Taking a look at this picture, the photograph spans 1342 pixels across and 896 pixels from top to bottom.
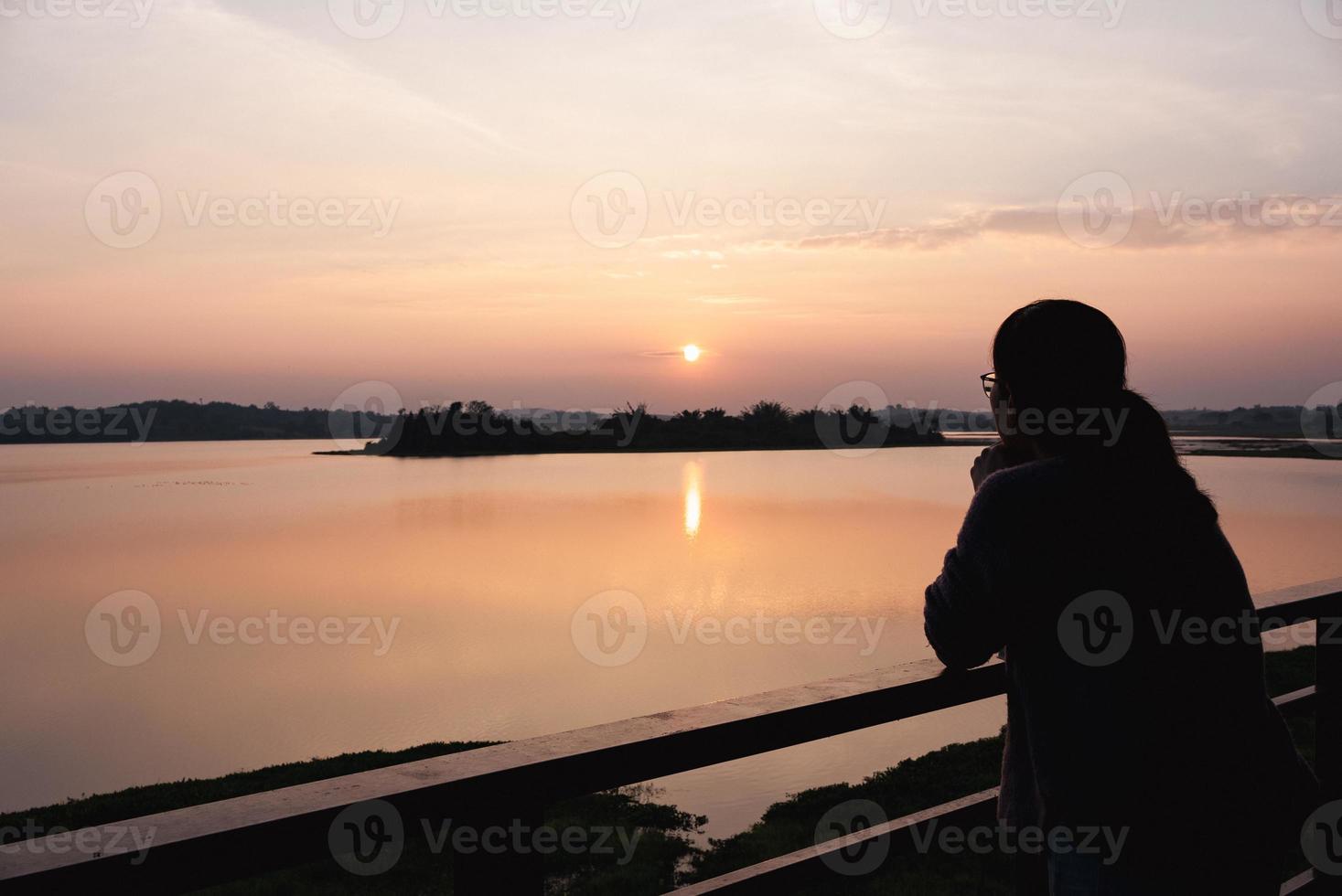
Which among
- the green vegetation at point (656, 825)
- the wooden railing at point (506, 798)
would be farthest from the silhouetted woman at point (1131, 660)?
the green vegetation at point (656, 825)

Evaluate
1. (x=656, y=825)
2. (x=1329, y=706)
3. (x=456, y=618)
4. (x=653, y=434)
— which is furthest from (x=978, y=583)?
(x=653, y=434)

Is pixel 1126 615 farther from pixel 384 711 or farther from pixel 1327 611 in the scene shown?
pixel 384 711

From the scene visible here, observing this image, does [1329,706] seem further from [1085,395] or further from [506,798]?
[506,798]

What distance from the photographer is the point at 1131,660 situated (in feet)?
4.33

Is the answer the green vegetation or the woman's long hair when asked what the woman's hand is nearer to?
the woman's long hair

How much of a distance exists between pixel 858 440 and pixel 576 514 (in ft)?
241

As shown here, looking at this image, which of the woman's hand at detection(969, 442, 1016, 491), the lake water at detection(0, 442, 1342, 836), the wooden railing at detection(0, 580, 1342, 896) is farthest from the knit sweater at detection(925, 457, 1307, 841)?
the lake water at detection(0, 442, 1342, 836)

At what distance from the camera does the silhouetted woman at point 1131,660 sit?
4.35ft

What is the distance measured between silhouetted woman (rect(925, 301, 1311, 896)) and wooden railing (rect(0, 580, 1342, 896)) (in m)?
0.31

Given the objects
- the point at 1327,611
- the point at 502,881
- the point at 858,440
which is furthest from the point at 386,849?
the point at 858,440

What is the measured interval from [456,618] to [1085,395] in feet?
63.4

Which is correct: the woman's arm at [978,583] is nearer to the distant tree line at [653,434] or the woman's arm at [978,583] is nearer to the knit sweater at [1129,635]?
the knit sweater at [1129,635]

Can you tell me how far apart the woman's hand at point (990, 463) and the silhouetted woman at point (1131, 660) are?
0.17 meters

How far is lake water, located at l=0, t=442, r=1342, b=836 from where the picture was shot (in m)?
11.7
